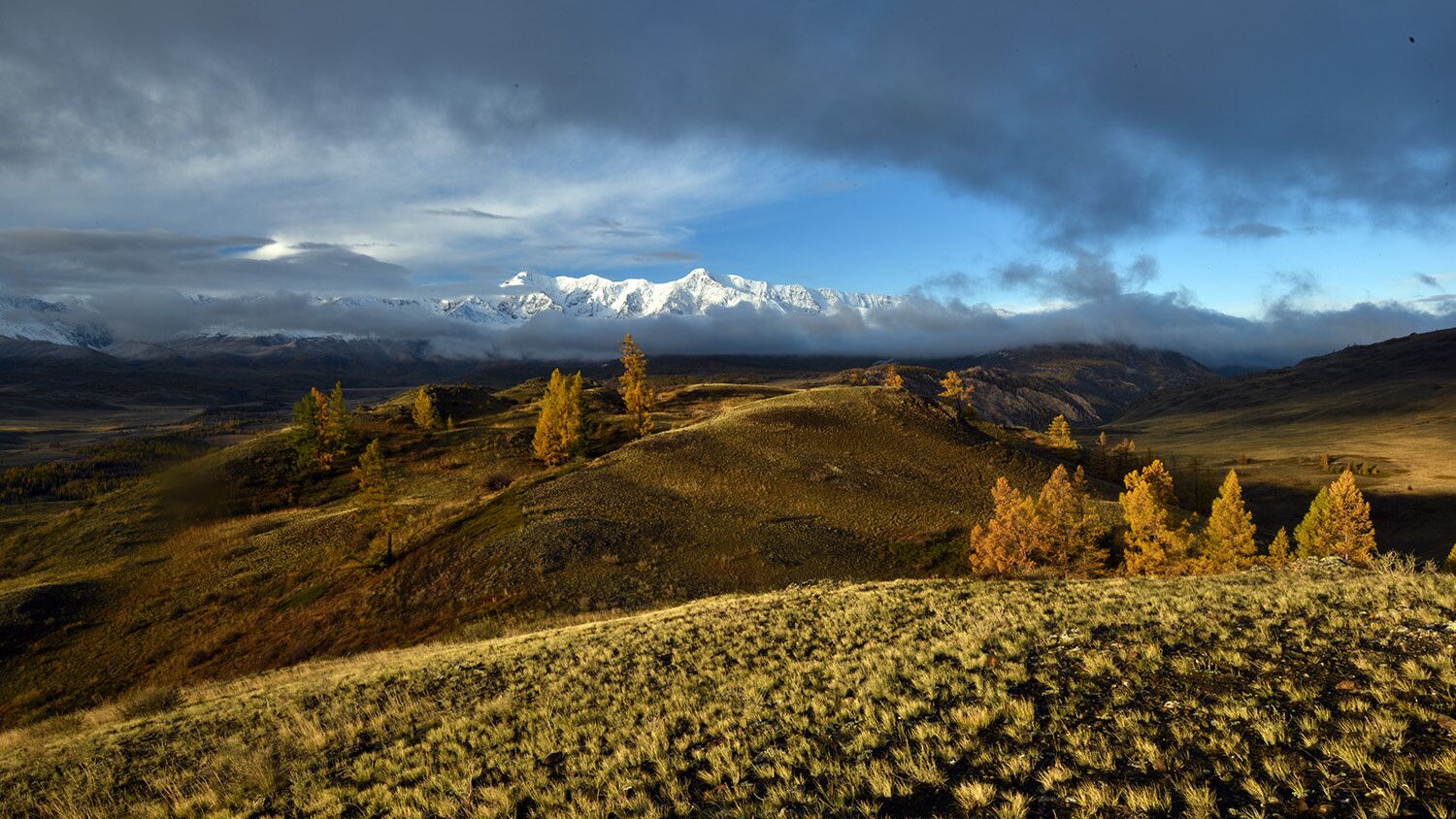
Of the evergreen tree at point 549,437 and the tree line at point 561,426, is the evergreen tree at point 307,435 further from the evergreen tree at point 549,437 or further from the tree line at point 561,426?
the evergreen tree at point 549,437

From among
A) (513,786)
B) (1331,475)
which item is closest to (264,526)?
(513,786)

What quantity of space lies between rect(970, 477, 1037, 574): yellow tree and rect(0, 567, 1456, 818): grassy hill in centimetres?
2799

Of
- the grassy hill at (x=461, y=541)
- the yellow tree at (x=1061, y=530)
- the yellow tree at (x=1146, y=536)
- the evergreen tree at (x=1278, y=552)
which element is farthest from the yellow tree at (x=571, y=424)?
the evergreen tree at (x=1278, y=552)

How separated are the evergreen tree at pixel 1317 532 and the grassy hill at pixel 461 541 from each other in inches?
966

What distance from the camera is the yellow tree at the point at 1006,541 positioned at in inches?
1886

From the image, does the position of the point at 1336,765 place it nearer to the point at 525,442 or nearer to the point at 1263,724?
the point at 1263,724

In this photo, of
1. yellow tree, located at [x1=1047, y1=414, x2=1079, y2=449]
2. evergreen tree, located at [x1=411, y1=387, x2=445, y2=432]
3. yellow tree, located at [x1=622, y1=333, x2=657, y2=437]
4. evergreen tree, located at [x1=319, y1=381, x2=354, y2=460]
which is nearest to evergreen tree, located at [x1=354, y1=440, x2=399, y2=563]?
evergreen tree, located at [x1=319, y1=381, x2=354, y2=460]

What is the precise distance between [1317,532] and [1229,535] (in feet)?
35.9

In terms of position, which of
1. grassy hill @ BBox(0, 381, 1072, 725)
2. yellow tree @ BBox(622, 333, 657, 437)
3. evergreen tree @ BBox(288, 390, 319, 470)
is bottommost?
grassy hill @ BBox(0, 381, 1072, 725)

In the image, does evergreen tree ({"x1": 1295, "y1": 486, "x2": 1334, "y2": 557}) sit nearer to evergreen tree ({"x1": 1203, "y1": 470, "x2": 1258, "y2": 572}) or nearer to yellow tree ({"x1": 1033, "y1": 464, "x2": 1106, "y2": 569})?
evergreen tree ({"x1": 1203, "y1": 470, "x2": 1258, "y2": 572})

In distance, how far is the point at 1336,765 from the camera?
755 cm

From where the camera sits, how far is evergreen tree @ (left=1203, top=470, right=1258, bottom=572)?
48.8m

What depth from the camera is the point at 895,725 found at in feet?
36.2

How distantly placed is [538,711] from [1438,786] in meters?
15.8
